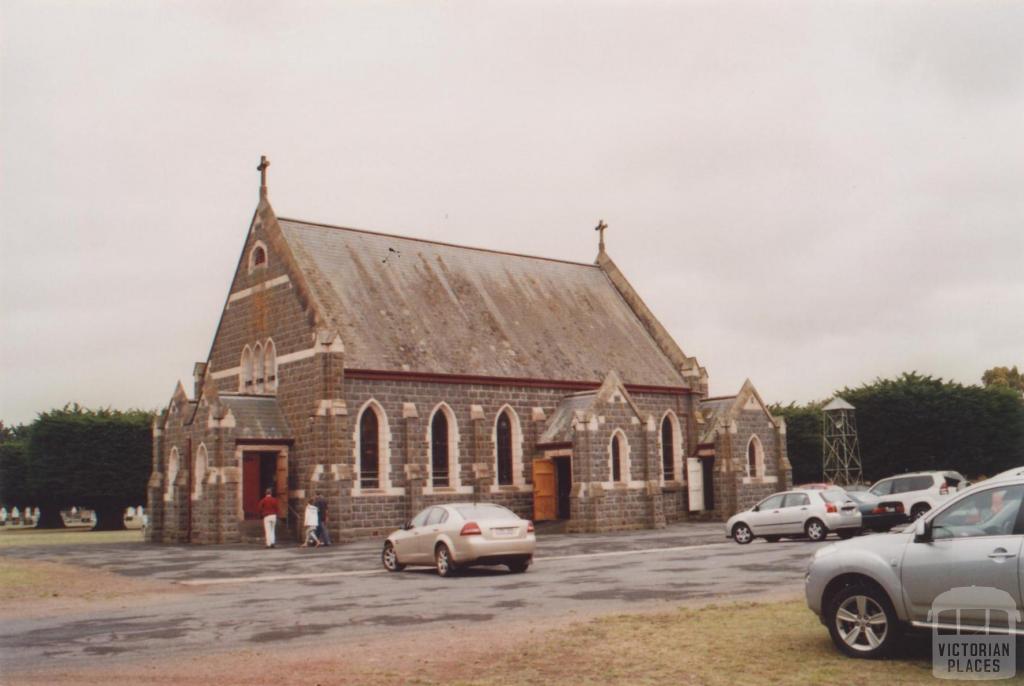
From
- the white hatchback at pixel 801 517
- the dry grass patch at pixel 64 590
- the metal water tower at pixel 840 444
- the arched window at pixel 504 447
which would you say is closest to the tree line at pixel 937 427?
the metal water tower at pixel 840 444

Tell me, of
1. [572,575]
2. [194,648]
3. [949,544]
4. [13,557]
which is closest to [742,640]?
[949,544]

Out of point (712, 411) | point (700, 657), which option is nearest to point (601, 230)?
point (712, 411)

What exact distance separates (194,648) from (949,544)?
866 cm

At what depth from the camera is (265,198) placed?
124 ft

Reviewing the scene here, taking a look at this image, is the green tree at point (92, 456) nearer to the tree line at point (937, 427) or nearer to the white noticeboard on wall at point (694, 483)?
the white noticeboard on wall at point (694, 483)

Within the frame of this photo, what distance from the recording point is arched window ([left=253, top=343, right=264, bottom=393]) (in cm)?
3784

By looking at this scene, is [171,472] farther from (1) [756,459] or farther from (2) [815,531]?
(1) [756,459]

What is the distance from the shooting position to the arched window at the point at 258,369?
37.8 metres

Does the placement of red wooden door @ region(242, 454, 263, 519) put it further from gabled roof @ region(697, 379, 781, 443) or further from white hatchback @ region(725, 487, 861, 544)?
gabled roof @ region(697, 379, 781, 443)

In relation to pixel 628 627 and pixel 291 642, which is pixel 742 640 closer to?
pixel 628 627

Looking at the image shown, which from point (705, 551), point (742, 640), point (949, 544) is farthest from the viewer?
point (705, 551)

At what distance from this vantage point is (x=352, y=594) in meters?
17.7

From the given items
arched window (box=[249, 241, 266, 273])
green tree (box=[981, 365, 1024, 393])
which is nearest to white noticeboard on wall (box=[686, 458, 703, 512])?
arched window (box=[249, 241, 266, 273])

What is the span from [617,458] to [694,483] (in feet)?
20.3
